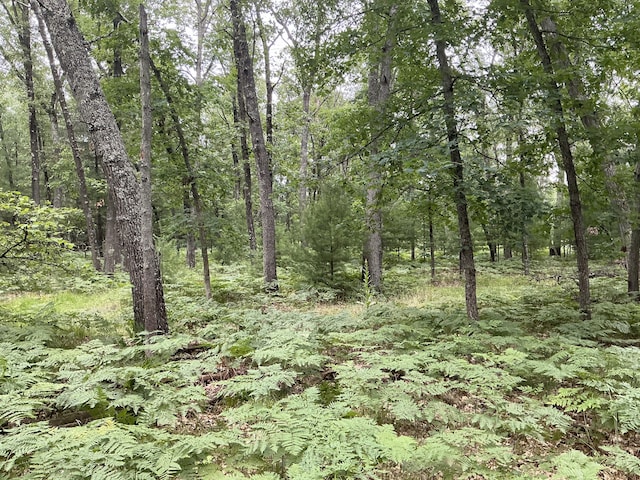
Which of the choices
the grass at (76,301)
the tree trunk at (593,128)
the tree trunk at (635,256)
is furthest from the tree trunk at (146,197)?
the tree trunk at (635,256)

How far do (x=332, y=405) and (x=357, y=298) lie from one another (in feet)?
23.5

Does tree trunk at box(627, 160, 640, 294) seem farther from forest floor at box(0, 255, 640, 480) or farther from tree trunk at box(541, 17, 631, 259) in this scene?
forest floor at box(0, 255, 640, 480)

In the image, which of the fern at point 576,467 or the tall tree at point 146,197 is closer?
the fern at point 576,467

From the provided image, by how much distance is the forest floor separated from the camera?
8.53ft

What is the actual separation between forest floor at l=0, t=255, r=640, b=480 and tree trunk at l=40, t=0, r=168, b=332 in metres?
1.62

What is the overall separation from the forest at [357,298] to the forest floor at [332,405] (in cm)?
3

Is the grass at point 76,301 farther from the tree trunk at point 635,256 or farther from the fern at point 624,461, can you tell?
the tree trunk at point 635,256

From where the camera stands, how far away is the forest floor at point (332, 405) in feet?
8.53

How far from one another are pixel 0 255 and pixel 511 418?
7.54 meters

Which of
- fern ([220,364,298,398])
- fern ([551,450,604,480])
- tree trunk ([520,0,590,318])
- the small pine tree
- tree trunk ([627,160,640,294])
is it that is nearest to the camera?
fern ([551,450,604,480])

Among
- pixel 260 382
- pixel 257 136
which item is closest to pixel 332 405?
pixel 260 382

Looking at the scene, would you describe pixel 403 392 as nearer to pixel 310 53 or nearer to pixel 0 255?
pixel 310 53

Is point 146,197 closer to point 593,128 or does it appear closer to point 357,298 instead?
point 357,298

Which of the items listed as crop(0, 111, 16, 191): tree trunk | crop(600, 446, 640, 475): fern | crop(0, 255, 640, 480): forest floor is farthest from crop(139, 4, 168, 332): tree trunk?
crop(0, 111, 16, 191): tree trunk
